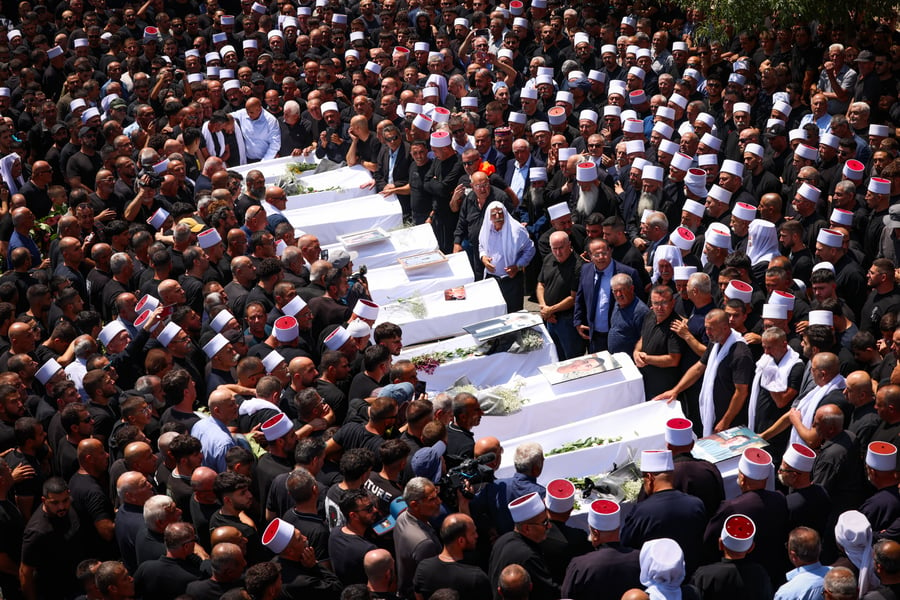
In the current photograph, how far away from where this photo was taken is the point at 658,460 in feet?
22.7

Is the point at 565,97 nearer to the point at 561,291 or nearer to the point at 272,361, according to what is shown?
the point at 561,291

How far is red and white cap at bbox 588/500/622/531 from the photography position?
20.9ft

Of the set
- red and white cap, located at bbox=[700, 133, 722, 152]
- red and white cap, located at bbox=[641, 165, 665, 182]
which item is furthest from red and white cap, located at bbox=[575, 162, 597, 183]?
red and white cap, located at bbox=[700, 133, 722, 152]

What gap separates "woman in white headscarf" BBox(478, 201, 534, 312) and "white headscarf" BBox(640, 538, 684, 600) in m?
5.25

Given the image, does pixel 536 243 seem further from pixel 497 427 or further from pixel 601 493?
pixel 601 493

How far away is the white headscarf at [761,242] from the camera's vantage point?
988 centimetres

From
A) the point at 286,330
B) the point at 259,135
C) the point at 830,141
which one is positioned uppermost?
the point at 830,141

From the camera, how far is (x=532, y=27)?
1703 centimetres

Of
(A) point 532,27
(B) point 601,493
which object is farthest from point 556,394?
(A) point 532,27

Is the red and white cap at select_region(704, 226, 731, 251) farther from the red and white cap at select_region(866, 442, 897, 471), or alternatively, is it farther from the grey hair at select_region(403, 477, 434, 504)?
the grey hair at select_region(403, 477, 434, 504)

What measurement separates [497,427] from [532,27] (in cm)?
1009

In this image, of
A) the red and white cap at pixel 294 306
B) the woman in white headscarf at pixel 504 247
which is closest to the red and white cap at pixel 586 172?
the woman in white headscarf at pixel 504 247

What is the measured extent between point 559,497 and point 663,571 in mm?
910

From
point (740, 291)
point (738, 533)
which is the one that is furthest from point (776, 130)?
point (738, 533)
